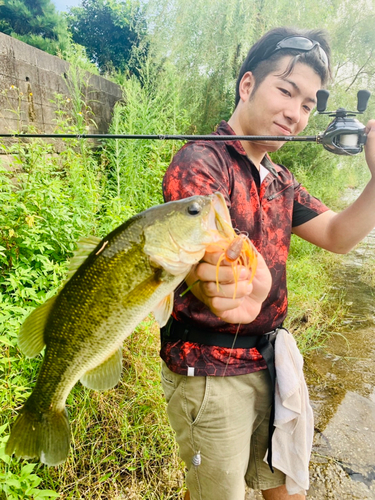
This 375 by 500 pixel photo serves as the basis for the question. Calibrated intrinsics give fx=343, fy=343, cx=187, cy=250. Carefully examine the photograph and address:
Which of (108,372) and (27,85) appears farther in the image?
(27,85)

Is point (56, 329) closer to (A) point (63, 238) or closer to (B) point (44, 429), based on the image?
(B) point (44, 429)

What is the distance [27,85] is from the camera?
4277 mm

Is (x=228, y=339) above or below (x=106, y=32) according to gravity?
below

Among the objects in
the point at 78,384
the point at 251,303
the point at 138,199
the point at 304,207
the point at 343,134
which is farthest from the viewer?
the point at 138,199

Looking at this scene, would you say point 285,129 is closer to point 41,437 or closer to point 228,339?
point 228,339

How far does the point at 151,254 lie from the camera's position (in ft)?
3.48

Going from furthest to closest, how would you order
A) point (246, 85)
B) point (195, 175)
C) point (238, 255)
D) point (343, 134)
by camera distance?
point (246, 85) → point (343, 134) → point (195, 175) → point (238, 255)

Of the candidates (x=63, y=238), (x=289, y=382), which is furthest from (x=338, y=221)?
(x=63, y=238)

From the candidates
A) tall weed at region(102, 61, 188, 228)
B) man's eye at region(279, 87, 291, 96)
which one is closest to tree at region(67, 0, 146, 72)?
tall weed at region(102, 61, 188, 228)

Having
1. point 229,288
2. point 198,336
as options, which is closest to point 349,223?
point 198,336

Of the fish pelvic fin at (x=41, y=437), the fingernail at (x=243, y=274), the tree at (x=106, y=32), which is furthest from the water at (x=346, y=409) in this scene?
the tree at (x=106, y=32)

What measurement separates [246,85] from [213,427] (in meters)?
1.73

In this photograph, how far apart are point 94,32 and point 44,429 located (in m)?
19.0

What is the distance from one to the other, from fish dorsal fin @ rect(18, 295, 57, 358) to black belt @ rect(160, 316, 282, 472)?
61cm
